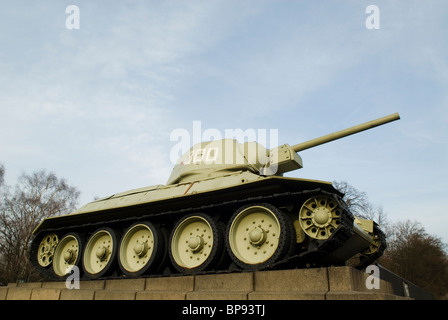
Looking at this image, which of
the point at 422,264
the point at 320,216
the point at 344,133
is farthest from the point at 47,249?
the point at 422,264

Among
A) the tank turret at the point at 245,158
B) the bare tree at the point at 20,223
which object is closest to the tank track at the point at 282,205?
the tank turret at the point at 245,158

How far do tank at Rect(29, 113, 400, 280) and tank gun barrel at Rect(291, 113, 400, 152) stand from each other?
0.09 ft

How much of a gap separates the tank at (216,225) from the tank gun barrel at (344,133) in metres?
0.03

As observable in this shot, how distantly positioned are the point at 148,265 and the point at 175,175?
3072 millimetres

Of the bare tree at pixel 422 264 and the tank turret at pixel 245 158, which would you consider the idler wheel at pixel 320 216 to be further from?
the bare tree at pixel 422 264

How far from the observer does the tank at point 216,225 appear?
24.2 feet

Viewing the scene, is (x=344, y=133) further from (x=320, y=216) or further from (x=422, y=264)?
(x=422, y=264)

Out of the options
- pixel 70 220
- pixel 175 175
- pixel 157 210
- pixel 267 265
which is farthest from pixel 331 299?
pixel 70 220

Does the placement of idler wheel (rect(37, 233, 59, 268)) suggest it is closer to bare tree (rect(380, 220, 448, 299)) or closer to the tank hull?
the tank hull

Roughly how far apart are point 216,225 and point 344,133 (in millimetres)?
4598

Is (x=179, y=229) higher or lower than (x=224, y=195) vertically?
lower

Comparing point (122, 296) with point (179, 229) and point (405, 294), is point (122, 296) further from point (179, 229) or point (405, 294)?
point (405, 294)

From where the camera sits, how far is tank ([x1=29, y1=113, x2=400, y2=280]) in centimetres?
737

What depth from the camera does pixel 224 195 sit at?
8531mm
